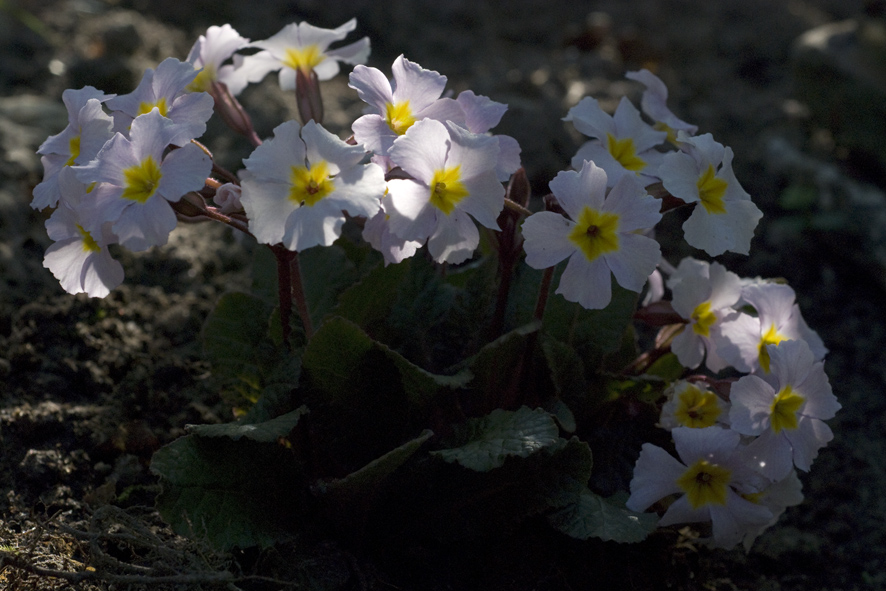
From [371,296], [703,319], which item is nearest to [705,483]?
[703,319]

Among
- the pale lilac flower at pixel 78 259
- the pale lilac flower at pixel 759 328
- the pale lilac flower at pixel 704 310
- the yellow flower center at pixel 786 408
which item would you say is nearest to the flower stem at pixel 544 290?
the pale lilac flower at pixel 704 310

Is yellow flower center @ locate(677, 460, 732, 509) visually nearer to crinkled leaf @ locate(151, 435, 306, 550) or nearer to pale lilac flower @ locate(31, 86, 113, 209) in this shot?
crinkled leaf @ locate(151, 435, 306, 550)

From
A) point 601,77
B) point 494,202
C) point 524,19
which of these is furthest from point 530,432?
point 524,19

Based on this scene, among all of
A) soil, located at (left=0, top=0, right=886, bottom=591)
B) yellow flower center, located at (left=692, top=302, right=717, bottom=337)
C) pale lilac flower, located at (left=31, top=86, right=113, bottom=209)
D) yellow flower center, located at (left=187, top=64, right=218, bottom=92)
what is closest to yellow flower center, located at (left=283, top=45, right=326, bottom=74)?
yellow flower center, located at (left=187, top=64, right=218, bottom=92)

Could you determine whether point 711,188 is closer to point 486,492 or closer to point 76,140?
point 486,492

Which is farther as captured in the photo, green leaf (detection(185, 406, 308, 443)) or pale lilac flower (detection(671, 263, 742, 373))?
pale lilac flower (detection(671, 263, 742, 373))

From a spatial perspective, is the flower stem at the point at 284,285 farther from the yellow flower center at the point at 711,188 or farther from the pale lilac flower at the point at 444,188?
the yellow flower center at the point at 711,188
